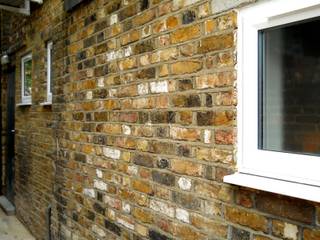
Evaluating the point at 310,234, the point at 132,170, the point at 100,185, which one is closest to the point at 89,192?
the point at 100,185

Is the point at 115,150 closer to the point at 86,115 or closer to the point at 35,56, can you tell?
the point at 86,115

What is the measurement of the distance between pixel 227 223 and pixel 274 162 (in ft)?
1.37

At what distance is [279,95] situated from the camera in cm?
191

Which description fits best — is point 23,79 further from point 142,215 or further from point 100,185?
point 142,215

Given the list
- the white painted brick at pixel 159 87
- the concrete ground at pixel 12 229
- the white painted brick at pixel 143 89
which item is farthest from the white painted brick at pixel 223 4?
the concrete ground at pixel 12 229

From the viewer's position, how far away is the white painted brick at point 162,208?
2514 millimetres

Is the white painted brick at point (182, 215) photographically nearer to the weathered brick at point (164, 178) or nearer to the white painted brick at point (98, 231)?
the weathered brick at point (164, 178)

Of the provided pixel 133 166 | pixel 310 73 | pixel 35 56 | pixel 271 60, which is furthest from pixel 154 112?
pixel 35 56

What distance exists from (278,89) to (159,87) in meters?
0.87

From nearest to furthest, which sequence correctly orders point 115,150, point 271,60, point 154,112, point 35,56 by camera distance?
1. point 271,60
2. point 154,112
3. point 115,150
4. point 35,56

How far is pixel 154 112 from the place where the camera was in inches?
104

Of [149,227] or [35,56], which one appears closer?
[149,227]

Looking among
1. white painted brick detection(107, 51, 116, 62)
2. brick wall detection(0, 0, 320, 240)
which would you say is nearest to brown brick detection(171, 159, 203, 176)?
brick wall detection(0, 0, 320, 240)

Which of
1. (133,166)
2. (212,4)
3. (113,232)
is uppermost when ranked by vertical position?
(212,4)
